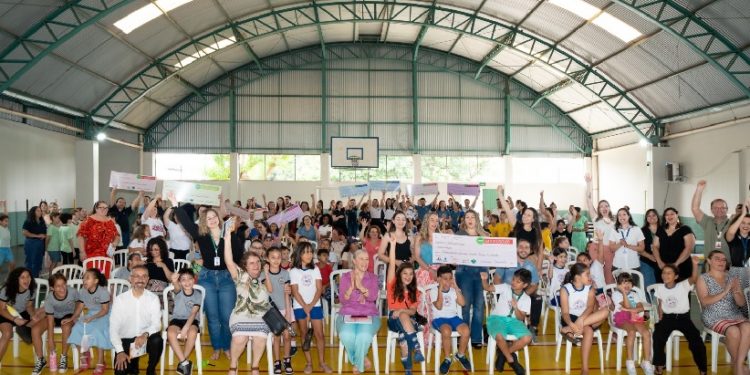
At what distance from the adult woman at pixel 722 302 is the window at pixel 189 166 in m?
22.8

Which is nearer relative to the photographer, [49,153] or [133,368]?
[133,368]

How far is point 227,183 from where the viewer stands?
86.0 feet

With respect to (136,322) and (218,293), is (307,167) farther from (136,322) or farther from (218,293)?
(136,322)

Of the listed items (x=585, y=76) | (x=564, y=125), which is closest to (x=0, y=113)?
(x=585, y=76)

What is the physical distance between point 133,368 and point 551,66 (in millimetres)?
19375

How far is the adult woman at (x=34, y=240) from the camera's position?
11.7 metres

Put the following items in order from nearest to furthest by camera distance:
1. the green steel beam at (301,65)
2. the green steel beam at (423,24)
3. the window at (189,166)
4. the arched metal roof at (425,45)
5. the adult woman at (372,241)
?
the adult woman at (372,241) < the arched metal roof at (425,45) < the green steel beam at (423,24) < the green steel beam at (301,65) < the window at (189,166)

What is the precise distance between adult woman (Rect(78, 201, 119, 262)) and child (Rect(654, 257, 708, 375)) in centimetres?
708

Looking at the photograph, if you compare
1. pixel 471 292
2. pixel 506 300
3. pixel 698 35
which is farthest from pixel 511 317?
pixel 698 35

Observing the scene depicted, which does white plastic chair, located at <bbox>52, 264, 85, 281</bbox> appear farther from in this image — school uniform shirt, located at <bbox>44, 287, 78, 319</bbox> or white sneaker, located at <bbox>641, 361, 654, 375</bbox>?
white sneaker, located at <bbox>641, 361, 654, 375</bbox>

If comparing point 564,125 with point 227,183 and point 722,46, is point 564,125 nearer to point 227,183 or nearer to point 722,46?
point 722,46

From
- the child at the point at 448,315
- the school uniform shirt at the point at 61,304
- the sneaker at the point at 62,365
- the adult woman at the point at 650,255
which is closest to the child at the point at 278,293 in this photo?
the child at the point at 448,315

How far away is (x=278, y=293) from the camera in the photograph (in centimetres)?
654

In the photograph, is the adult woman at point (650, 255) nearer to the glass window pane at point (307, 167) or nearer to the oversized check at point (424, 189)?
the oversized check at point (424, 189)
